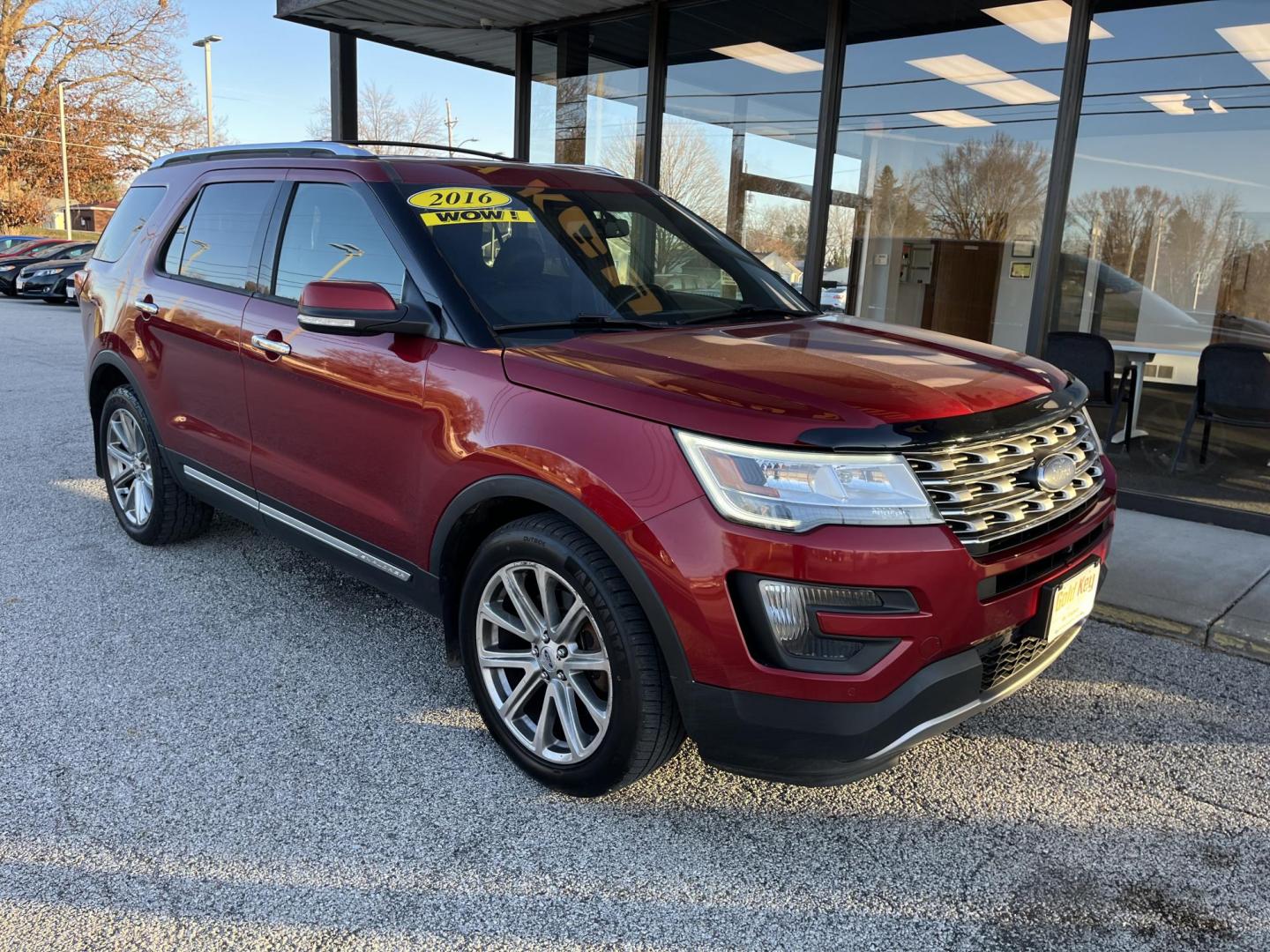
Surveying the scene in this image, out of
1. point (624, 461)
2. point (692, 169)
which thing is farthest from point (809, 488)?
point (692, 169)

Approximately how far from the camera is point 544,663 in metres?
2.81

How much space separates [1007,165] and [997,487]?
→ 626 cm

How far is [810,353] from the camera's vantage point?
2898mm

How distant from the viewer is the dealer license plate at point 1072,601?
2.63m

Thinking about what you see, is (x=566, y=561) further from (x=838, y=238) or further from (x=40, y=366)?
(x=40, y=366)

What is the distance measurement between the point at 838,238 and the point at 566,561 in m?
6.47

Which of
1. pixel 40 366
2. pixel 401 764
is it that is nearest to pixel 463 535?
pixel 401 764

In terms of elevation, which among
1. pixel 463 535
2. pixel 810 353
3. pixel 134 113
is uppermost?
pixel 134 113

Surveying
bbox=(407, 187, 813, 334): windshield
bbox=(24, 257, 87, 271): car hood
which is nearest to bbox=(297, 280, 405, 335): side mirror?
bbox=(407, 187, 813, 334): windshield

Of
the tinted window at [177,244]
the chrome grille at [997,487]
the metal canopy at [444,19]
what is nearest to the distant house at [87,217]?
the metal canopy at [444,19]

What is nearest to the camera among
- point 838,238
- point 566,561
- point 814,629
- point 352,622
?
point 814,629

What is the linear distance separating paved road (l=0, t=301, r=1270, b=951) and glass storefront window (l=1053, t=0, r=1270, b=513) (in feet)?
11.9

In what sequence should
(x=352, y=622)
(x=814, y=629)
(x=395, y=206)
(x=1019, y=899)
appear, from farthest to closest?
(x=352, y=622)
(x=395, y=206)
(x=1019, y=899)
(x=814, y=629)

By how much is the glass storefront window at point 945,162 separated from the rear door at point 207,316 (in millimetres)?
5455
